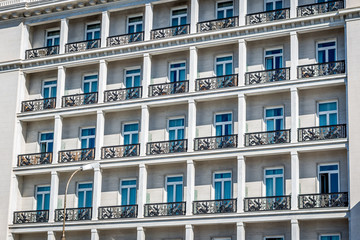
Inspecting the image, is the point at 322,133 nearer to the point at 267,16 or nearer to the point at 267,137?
the point at 267,137

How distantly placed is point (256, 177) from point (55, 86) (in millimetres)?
15443

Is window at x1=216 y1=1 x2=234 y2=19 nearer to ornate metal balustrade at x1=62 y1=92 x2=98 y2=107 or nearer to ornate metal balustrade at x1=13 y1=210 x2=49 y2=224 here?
ornate metal balustrade at x1=62 y1=92 x2=98 y2=107

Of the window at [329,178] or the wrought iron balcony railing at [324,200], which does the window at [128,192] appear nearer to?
the wrought iron balcony railing at [324,200]

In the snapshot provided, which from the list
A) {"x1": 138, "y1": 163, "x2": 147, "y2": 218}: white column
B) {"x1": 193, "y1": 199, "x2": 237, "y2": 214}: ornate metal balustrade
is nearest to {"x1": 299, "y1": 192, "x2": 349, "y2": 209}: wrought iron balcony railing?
{"x1": 193, "y1": 199, "x2": 237, "y2": 214}: ornate metal balustrade

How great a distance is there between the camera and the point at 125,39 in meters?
48.2

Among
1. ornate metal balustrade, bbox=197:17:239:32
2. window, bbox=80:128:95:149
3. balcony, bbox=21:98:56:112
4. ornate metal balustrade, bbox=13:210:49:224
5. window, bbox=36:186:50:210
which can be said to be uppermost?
ornate metal balustrade, bbox=197:17:239:32

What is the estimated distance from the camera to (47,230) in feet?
155

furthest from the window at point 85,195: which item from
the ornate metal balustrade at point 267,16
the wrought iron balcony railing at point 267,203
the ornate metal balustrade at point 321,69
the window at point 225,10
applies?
the ornate metal balustrade at point 321,69

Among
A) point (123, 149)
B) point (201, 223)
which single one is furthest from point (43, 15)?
point (201, 223)

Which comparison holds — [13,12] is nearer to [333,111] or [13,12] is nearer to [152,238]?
[152,238]

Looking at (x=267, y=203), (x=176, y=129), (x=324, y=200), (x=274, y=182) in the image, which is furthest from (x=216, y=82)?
(x=324, y=200)

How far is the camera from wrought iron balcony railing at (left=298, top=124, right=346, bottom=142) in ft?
136

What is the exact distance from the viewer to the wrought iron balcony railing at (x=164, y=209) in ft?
145

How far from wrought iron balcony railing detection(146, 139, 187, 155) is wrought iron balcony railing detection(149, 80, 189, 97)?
3.02 metres
